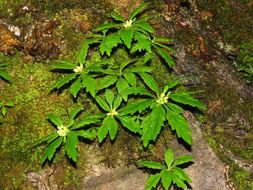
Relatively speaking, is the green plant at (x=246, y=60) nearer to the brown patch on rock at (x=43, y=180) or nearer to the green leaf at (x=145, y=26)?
the green leaf at (x=145, y=26)

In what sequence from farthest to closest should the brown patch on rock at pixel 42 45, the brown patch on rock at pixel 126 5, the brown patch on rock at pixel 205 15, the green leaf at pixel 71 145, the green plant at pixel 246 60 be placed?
1. the brown patch on rock at pixel 205 15
2. the green plant at pixel 246 60
3. the brown patch on rock at pixel 126 5
4. the brown patch on rock at pixel 42 45
5. the green leaf at pixel 71 145

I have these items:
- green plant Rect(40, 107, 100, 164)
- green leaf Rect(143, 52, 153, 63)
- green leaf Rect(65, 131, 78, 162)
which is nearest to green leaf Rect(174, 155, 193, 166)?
green plant Rect(40, 107, 100, 164)

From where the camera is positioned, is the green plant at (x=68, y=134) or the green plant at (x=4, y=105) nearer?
the green plant at (x=68, y=134)

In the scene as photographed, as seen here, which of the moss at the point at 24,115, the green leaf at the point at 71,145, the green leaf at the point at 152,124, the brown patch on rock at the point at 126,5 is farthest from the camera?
the brown patch on rock at the point at 126,5

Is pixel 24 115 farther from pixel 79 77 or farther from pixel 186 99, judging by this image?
pixel 186 99

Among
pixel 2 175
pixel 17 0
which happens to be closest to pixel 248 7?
pixel 17 0

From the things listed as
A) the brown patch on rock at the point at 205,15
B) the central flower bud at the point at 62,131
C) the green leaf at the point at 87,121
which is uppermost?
the brown patch on rock at the point at 205,15

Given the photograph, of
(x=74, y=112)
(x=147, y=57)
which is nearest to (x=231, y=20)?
(x=147, y=57)

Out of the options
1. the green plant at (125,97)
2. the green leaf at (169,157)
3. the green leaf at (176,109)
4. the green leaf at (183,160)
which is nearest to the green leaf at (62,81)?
the green plant at (125,97)
